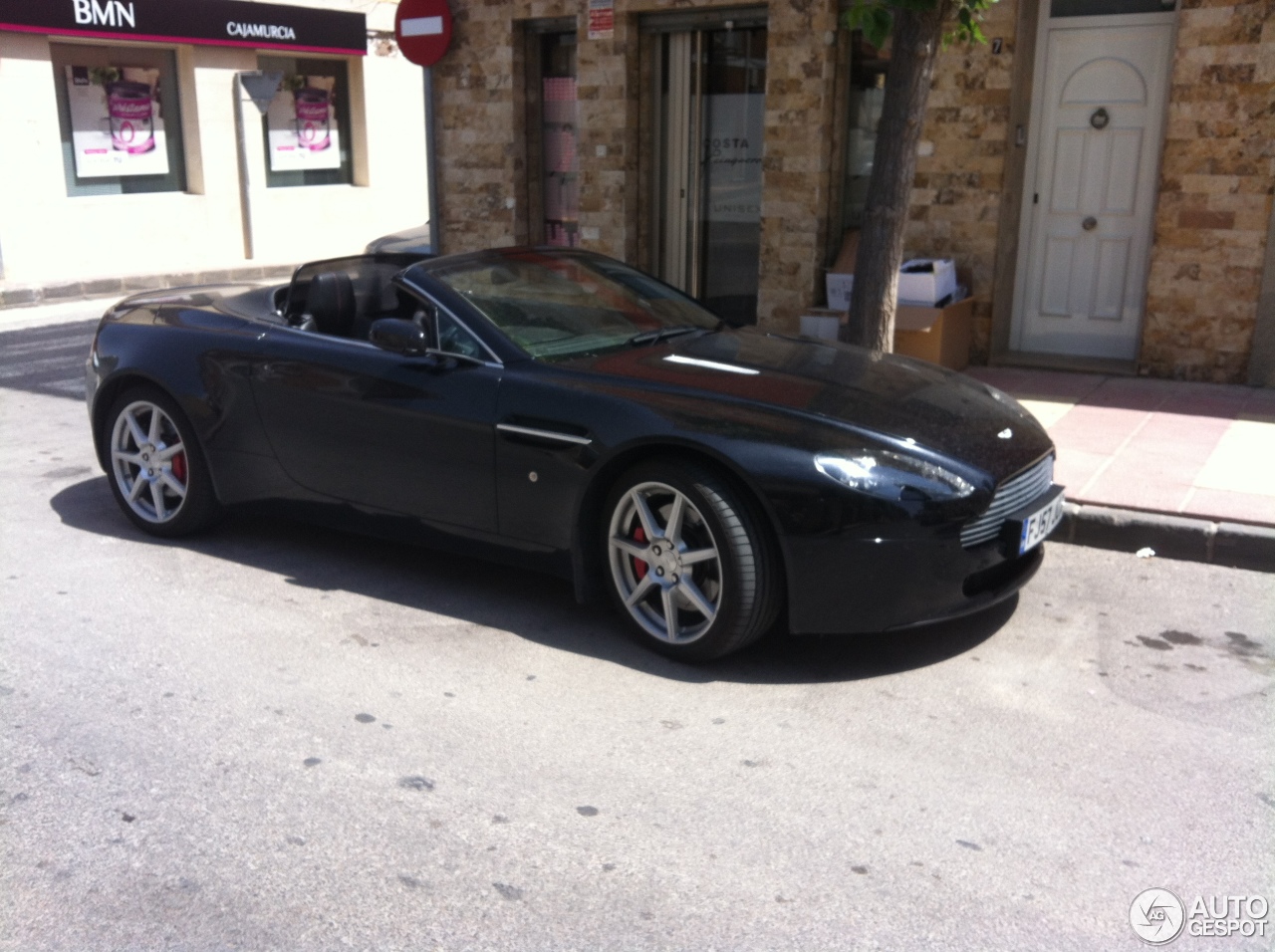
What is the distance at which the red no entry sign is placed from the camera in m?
12.0

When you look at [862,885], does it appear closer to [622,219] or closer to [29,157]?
[622,219]

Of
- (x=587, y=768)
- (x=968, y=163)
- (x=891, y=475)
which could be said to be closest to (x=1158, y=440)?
(x=968, y=163)

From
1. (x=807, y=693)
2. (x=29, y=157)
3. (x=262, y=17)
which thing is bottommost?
(x=807, y=693)

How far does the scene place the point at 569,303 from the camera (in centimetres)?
548

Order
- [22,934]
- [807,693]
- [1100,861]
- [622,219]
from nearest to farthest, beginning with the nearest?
[22,934] < [1100,861] < [807,693] < [622,219]

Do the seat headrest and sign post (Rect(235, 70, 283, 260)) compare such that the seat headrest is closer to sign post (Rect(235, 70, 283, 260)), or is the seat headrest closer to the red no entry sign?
Result: the red no entry sign

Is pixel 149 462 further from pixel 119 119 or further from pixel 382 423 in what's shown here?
pixel 119 119

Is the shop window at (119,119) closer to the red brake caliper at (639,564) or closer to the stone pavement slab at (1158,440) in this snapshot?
the stone pavement slab at (1158,440)

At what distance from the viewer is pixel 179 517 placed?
232 inches

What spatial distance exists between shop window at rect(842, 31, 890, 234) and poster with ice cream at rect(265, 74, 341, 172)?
11.6 meters

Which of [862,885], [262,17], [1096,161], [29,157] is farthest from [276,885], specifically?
[262,17]

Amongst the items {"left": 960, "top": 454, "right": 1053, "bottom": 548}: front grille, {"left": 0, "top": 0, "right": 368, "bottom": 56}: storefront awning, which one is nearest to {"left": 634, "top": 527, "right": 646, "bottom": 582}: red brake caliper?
{"left": 960, "top": 454, "right": 1053, "bottom": 548}: front grille

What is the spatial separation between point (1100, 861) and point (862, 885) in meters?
0.62

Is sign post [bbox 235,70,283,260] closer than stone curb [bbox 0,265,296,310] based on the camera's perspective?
No
